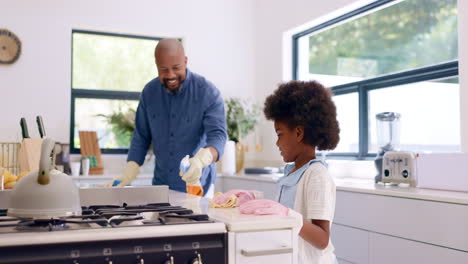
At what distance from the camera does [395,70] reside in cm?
336

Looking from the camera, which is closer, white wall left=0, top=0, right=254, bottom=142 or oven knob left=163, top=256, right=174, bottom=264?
oven knob left=163, top=256, right=174, bottom=264

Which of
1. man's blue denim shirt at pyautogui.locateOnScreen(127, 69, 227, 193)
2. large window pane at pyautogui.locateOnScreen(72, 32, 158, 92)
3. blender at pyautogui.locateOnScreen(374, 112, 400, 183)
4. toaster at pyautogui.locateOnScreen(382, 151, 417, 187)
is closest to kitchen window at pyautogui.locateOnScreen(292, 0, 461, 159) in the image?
blender at pyautogui.locateOnScreen(374, 112, 400, 183)

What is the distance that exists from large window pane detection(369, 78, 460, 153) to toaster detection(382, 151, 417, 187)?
0.47 metres

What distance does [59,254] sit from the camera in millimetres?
916

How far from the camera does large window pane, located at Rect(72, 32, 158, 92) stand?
4.36 meters

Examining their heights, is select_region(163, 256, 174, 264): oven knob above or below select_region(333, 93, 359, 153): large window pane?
below

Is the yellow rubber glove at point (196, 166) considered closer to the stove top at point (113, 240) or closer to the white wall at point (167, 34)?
the stove top at point (113, 240)

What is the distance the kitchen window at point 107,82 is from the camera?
4.30 metres

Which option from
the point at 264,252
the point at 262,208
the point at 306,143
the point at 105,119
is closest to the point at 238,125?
the point at 105,119

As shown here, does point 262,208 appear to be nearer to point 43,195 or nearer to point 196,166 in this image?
point 43,195

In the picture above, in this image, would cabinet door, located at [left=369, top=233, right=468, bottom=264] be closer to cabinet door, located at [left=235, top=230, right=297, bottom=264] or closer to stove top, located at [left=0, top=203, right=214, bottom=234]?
cabinet door, located at [left=235, top=230, right=297, bottom=264]

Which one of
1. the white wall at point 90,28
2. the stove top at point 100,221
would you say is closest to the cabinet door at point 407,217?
the stove top at point 100,221

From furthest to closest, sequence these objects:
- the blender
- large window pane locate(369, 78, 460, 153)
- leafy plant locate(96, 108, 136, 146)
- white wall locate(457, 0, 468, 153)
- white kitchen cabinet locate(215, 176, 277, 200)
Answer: leafy plant locate(96, 108, 136, 146), white kitchen cabinet locate(215, 176, 277, 200), the blender, large window pane locate(369, 78, 460, 153), white wall locate(457, 0, 468, 153)

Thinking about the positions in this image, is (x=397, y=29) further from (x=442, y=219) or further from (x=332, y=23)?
(x=442, y=219)
